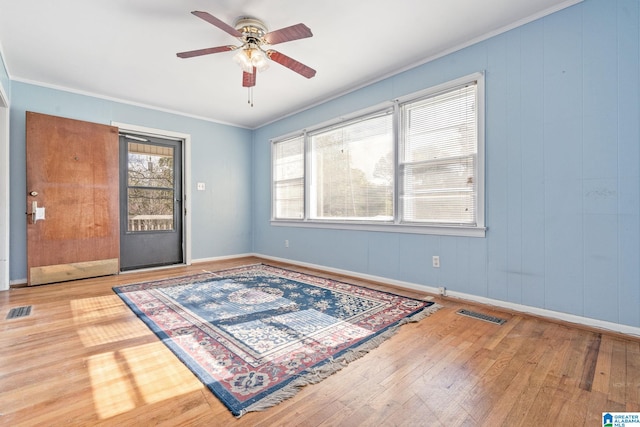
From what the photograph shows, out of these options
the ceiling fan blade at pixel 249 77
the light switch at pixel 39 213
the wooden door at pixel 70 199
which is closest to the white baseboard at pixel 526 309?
the ceiling fan blade at pixel 249 77

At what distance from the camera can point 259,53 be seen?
9.34ft

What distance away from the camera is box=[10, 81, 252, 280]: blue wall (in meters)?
3.77

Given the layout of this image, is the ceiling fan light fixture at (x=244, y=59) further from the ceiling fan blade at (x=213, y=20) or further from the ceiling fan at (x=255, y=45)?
the ceiling fan blade at (x=213, y=20)

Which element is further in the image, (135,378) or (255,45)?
(255,45)

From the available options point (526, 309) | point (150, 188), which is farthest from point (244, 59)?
point (526, 309)

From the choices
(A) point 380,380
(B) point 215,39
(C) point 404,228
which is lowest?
(A) point 380,380

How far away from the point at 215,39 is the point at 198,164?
2.74 meters

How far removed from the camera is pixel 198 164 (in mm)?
5312

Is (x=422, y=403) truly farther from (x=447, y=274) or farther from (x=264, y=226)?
(x=264, y=226)

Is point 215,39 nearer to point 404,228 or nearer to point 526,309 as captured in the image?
point 404,228

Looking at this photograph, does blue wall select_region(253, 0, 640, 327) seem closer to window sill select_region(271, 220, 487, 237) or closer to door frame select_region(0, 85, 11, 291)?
window sill select_region(271, 220, 487, 237)

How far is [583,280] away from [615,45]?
5.90ft

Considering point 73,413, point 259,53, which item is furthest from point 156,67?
point 73,413

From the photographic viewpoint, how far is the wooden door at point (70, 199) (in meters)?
3.75
